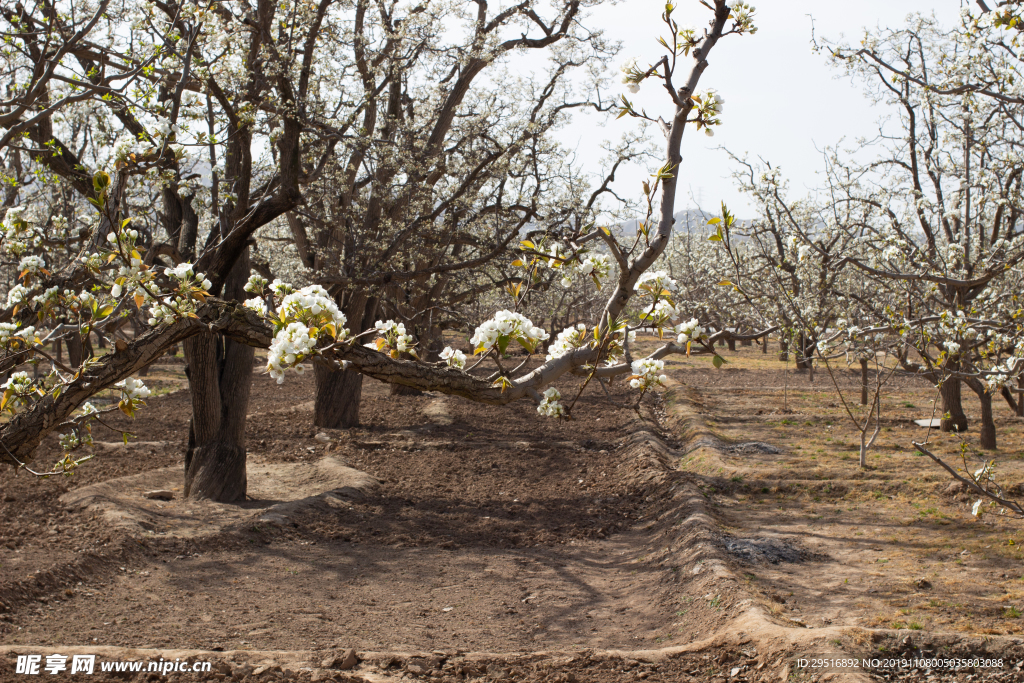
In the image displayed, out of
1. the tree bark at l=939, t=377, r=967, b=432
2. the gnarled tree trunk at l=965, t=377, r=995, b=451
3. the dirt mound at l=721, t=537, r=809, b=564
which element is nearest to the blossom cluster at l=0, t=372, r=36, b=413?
the dirt mound at l=721, t=537, r=809, b=564

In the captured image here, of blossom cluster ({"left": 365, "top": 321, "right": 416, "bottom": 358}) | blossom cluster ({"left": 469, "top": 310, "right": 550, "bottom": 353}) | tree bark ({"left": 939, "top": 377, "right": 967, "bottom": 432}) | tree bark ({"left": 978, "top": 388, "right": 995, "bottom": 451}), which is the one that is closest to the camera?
blossom cluster ({"left": 469, "top": 310, "right": 550, "bottom": 353})

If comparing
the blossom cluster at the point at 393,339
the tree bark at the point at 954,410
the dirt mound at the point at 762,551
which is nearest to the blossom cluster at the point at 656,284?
the blossom cluster at the point at 393,339

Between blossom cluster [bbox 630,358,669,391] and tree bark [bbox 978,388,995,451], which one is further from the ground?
blossom cluster [bbox 630,358,669,391]

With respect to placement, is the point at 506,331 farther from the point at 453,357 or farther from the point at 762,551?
the point at 762,551

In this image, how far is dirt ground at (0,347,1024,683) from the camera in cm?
429

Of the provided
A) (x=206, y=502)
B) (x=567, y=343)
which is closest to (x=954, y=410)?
(x=567, y=343)

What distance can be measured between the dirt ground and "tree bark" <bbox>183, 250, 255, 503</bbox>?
386 mm

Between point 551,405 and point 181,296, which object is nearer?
point 551,405

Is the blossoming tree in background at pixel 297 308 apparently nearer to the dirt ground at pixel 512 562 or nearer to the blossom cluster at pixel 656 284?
the blossom cluster at pixel 656 284

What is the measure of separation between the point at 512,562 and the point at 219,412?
11.9ft

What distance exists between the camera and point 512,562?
6.55 m

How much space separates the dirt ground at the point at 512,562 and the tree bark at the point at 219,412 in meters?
0.39

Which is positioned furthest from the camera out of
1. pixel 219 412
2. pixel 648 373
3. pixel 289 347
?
pixel 219 412

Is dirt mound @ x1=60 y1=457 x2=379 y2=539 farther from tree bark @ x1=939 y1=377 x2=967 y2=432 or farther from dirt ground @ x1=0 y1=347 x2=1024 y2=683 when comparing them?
tree bark @ x1=939 y1=377 x2=967 y2=432
